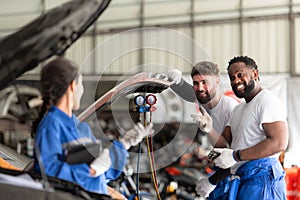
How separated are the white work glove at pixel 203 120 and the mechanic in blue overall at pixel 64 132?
83cm

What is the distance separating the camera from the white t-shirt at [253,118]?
2660mm

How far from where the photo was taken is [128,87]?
2.24 m

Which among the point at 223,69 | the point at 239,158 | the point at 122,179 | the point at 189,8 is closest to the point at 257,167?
the point at 239,158

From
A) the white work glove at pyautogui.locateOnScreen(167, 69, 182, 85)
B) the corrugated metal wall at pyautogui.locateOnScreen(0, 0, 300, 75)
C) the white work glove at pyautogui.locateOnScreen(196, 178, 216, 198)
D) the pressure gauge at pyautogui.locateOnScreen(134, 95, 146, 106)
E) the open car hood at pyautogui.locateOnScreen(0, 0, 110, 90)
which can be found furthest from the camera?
the white work glove at pyautogui.locateOnScreen(196, 178, 216, 198)

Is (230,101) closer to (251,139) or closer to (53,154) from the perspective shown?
(251,139)

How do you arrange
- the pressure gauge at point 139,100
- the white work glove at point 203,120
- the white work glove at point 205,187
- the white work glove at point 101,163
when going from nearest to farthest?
the white work glove at point 101,163
the pressure gauge at point 139,100
the white work glove at point 203,120
the white work glove at point 205,187

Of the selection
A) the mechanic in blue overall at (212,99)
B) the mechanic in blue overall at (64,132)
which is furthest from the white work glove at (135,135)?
the mechanic in blue overall at (212,99)

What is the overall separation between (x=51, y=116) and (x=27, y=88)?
0.13 meters

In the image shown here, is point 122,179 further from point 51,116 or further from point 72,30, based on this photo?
point 72,30

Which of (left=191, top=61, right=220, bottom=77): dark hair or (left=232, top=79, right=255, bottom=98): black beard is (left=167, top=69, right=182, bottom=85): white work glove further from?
(left=232, top=79, right=255, bottom=98): black beard

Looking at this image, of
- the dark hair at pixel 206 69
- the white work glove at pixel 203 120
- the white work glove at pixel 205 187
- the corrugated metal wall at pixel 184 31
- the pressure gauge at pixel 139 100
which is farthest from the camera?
the white work glove at pixel 205 187

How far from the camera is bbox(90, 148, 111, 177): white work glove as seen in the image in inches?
72.3

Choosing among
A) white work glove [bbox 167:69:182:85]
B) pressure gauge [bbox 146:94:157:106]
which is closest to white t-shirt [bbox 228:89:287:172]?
white work glove [bbox 167:69:182:85]

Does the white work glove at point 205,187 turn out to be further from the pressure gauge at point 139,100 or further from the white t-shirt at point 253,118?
→ the pressure gauge at point 139,100
